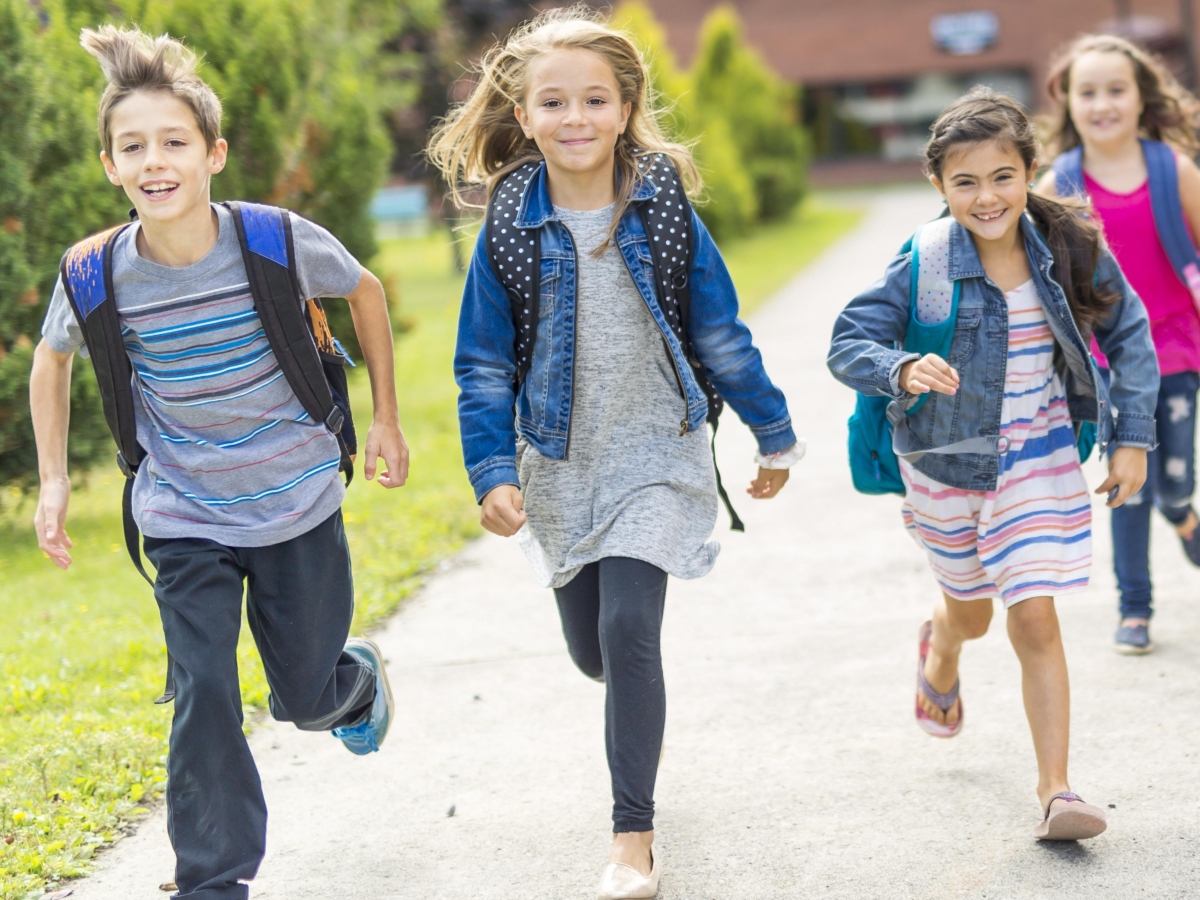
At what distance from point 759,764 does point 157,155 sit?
225 cm

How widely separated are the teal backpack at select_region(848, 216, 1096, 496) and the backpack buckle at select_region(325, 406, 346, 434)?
1341 millimetres

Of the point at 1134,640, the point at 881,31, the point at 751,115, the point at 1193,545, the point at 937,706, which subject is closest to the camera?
Answer: the point at 937,706

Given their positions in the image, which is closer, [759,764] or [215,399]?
[215,399]

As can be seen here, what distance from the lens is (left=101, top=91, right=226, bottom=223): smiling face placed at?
3201 millimetres

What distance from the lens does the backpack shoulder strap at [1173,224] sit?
4641 millimetres

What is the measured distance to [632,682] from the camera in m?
Answer: 3.33

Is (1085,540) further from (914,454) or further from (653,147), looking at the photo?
(653,147)

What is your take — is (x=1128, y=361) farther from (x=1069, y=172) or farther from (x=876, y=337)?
(x=1069, y=172)

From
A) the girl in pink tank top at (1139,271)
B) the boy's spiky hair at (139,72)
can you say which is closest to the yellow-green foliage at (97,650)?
the boy's spiky hair at (139,72)

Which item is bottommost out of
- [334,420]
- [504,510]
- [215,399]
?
[504,510]

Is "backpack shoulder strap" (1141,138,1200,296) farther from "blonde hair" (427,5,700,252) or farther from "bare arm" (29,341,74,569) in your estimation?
"bare arm" (29,341,74,569)

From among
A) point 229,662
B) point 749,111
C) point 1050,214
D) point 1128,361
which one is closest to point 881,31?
point 749,111

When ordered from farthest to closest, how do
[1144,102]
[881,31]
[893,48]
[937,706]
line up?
[881,31] → [893,48] → [1144,102] → [937,706]

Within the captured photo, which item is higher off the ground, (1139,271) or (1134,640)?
(1139,271)
